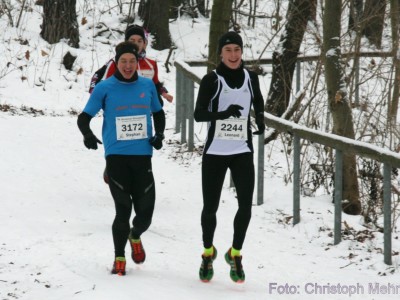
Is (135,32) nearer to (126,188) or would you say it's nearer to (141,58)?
(141,58)

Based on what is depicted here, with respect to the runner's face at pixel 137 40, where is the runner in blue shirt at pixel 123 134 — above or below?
below

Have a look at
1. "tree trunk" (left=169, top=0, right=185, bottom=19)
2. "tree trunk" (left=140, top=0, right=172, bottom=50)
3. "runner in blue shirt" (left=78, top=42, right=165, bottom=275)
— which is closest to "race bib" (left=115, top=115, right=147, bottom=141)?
"runner in blue shirt" (left=78, top=42, right=165, bottom=275)

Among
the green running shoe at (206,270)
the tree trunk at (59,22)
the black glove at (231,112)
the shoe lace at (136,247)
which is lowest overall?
the green running shoe at (206,270)

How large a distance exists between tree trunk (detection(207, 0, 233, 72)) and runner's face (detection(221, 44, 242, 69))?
514 centimetres

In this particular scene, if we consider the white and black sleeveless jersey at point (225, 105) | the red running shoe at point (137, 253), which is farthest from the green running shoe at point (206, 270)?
the white and black sleeveless jersey at point (225, 105)

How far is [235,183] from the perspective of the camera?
5758 mm

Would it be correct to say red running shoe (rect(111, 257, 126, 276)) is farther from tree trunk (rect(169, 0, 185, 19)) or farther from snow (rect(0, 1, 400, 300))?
tree trunk (rect(169, 0, 185, 19))

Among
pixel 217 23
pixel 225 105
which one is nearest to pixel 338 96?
pixel 225 105

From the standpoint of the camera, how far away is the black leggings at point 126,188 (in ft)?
18.7

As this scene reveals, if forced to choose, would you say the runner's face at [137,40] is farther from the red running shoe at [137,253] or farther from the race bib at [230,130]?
the red running shoe at [137,253]

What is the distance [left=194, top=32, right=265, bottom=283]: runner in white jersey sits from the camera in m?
5.66

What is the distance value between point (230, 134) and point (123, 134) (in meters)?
0.77

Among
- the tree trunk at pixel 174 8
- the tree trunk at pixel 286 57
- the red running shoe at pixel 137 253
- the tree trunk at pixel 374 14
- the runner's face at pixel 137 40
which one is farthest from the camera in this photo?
the tree trunk at pixel 174 8

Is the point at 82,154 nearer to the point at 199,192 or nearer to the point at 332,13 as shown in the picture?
the point at 199,192
